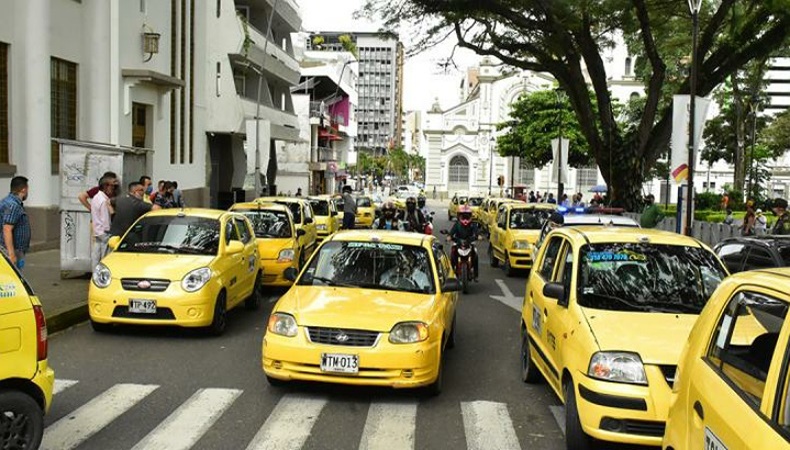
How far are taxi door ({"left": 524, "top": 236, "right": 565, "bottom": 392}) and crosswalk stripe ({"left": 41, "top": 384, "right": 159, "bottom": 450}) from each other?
3662 millimetres

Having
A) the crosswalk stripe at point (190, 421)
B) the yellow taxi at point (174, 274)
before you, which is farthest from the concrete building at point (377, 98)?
the crosswalk stripe at point (190, 421)

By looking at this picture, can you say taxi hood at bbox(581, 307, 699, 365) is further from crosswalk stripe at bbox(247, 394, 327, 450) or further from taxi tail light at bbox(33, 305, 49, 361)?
taxi tail light at bbox(33, 305, 49, 361)

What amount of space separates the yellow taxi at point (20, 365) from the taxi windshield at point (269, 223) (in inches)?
355

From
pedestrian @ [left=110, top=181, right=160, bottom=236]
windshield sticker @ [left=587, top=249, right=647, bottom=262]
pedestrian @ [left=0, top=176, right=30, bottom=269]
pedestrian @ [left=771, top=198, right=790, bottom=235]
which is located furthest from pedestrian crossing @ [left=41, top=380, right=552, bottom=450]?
pedestrian @ [left=771, top=198, right=790, bottom=235]

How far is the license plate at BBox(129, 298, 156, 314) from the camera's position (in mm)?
8867

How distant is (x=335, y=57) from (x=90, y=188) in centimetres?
7385

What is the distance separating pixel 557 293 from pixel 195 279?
15.9ft

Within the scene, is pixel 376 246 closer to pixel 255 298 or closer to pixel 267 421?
pixel 267 421

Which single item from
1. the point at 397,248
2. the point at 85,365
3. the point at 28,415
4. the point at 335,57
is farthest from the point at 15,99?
the point at 335,57

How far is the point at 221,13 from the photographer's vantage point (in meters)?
31.7

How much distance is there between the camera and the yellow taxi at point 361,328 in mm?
6543

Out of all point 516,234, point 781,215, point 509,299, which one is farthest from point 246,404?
point 781,215

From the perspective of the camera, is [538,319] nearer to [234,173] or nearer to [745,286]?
[745,286]

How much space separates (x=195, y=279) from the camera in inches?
361
